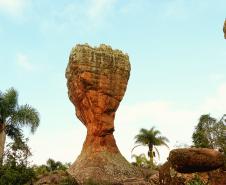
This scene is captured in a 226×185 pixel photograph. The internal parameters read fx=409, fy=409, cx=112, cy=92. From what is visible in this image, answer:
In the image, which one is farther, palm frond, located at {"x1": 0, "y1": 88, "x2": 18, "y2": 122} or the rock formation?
the rock formation

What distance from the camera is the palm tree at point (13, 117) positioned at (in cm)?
2546

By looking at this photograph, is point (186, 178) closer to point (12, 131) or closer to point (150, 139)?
point (12, 131)

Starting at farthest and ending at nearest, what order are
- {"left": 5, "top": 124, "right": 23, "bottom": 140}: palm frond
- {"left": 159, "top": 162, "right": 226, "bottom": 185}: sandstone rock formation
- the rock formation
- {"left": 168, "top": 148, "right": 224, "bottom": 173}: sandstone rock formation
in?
the rock formation → {"left": 5, "top": 124, "right": 23, "bottom": 140}: palm frond → {"left": 159, "top": 162, "right": 226, "bottom": 185}: sandstone rock formation → {"left": 168, "top": 148, "right": 224, "bottom": 173}: sandstone rock formation

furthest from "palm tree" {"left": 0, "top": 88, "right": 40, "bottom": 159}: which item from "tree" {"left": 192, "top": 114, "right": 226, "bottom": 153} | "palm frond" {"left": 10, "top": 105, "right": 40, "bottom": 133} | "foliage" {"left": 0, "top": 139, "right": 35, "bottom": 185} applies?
"tree" {"left": 192, "top": 114, "right": 226, "bottom": 153}

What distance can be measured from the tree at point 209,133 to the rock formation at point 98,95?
211 inches

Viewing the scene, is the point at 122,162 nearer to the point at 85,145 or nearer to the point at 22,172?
the point at 85,145

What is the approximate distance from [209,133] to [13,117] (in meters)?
14.1

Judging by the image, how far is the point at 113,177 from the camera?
28688 mm

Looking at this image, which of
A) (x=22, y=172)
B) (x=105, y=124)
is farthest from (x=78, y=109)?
(x=22, y=172)

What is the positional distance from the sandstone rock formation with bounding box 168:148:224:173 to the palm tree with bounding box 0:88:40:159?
521 inches

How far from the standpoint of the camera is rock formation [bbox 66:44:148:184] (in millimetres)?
31812

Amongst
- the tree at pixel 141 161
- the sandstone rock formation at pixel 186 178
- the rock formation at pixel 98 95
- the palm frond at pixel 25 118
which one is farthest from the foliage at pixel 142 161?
the sandstone rock formation at pixel 186 178

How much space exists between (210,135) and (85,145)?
9834 millimetres

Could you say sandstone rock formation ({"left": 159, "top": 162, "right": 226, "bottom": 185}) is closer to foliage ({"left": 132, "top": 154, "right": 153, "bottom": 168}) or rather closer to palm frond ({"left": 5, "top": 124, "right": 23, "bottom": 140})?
palm frond ({"left": 5, "top": 124, "right": 23, "bottom": 140})
